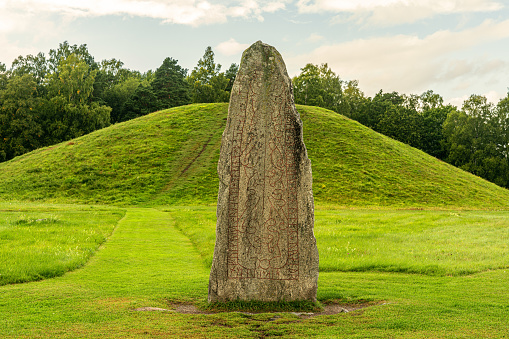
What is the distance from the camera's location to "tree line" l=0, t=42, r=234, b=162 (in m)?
70.2

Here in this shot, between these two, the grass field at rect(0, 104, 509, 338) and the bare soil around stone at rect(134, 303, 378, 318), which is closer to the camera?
the grass field at rect(0, 104, 509, 338)

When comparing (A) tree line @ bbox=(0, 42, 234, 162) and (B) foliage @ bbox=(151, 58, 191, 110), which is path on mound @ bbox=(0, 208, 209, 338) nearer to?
(A) tree line @ bbox=(0, 42, 234, 162)

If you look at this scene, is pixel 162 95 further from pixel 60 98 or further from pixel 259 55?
pixel 259 55

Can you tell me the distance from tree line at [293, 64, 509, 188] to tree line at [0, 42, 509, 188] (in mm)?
165

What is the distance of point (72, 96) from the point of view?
7912 cm

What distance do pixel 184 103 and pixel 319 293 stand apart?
80072mm

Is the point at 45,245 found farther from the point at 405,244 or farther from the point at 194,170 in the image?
the point at 194,170

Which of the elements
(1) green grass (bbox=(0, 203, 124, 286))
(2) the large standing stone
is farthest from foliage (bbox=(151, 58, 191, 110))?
(2) the large standing stone

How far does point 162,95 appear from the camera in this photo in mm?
86562

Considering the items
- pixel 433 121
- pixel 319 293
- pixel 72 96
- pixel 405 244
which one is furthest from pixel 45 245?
pixel 433 121

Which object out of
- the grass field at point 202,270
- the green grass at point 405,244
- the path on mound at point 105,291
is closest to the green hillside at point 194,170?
Result: the grass field at point 202,270

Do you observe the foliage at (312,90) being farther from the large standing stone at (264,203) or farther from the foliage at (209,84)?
the large standing stone at (264,203)

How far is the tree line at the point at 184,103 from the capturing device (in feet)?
236

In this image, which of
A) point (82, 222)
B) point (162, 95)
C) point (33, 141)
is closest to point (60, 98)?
point (33, 141)
